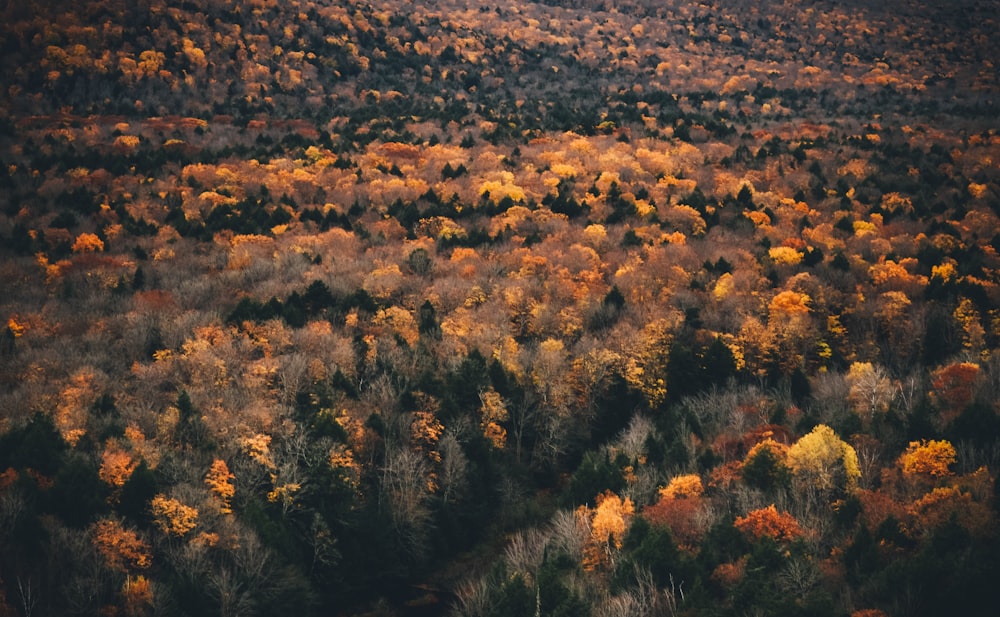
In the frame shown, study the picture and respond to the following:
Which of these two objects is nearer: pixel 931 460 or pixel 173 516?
pixel 173 516

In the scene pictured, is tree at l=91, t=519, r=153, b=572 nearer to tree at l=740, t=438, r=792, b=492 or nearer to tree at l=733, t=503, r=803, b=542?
tree at l=733, t=503, r=803, b=542

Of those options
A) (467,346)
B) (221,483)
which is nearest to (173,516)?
(221,483)

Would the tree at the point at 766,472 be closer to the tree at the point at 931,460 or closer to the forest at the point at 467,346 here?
the forest at the point at 467,346

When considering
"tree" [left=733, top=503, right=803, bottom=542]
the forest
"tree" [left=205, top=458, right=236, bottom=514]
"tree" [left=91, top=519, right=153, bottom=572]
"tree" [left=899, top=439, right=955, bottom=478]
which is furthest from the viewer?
"tree" [left=205, top=458, right=236, bottom=514]

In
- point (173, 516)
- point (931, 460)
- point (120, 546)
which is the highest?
point (931, 460)

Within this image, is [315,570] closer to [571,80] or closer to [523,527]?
[523,527]

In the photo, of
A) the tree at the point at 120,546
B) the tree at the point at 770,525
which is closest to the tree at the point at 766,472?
the tree at the point at 770,525

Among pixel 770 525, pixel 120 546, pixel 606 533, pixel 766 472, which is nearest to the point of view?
pixel 120 546

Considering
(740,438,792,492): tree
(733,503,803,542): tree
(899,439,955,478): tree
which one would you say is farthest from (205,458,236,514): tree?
(899,439,955,478): tree

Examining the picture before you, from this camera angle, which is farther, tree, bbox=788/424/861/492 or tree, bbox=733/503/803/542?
tree, bbox=788/424/861/492

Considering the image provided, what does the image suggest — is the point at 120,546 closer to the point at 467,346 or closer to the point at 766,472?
the point at 467,346
